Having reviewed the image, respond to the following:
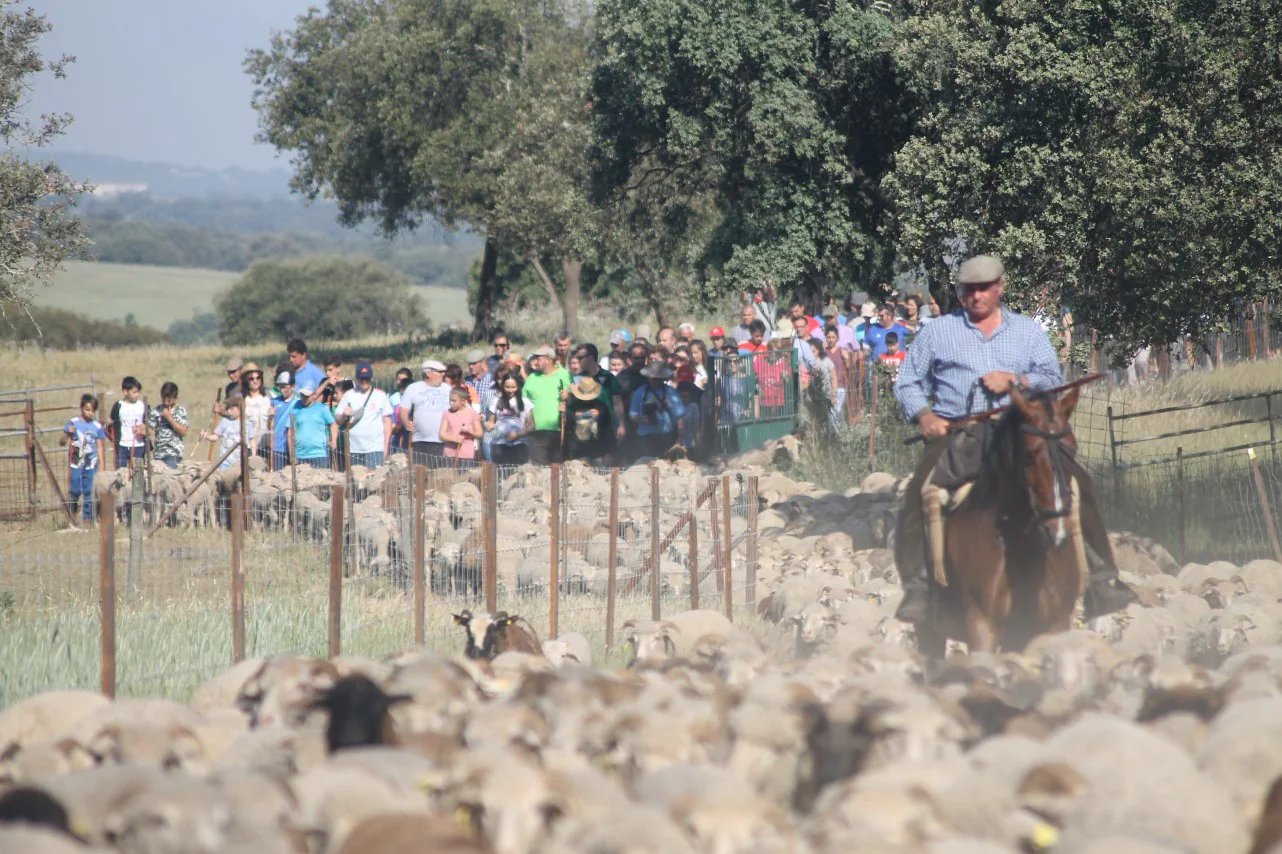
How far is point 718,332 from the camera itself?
22.7 meters

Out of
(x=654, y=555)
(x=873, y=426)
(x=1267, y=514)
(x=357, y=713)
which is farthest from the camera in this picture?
(x=873, y=426)

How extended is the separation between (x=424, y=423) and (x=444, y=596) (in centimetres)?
540

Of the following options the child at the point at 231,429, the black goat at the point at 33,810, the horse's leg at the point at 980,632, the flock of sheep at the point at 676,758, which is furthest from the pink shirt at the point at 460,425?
the black goat at the point at 33,810

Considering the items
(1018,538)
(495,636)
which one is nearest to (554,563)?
(495,636)

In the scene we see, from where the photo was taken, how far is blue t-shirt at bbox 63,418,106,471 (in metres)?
18.8

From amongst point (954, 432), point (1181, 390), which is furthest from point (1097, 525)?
point (1181, 390)

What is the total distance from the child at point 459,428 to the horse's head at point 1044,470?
28.7ft

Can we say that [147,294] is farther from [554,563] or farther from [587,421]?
[554,563]

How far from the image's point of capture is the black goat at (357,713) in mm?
7066

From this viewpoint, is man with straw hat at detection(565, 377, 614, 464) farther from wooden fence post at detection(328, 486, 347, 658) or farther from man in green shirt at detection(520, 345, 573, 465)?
wooden fence post at detection(328, 486, 347, 658)

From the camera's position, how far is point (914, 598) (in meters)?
10.5

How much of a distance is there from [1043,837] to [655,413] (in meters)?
14.5

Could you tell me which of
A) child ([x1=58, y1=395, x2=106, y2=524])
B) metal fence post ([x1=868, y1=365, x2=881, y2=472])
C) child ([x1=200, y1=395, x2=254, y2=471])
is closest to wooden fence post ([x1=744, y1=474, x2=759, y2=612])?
metal fence post ([x1=868, y1=365, x2=881, y2=472])

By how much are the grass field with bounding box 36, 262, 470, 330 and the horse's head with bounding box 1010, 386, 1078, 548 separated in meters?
126
